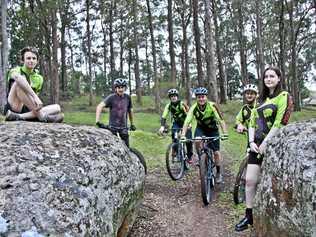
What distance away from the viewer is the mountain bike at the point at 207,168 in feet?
22.3

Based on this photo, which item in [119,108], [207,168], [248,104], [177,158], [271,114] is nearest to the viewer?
[271,114]

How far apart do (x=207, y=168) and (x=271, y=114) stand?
2.55 metres

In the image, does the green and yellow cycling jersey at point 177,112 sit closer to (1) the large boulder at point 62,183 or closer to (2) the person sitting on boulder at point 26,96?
(2) the person sitting on boulder at point 26,96

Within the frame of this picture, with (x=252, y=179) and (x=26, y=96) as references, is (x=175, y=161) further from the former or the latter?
(x=26, y=96)

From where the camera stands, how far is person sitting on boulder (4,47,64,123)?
5445mm

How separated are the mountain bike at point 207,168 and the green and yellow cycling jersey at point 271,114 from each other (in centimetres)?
199

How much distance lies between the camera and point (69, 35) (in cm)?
4159

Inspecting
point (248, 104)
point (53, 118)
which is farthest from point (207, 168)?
point (53, 118)

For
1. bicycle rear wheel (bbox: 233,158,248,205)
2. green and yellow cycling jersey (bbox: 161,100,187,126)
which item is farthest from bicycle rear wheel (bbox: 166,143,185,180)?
bicycle rear wheel (bbox: 233,158,248,205)

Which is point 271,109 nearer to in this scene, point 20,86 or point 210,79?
point 20,86

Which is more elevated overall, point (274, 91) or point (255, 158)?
point (274, 91)

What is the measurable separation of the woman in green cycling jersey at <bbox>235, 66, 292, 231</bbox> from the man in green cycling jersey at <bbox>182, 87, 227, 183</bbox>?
7.91 feet

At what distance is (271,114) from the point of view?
4.91 meters

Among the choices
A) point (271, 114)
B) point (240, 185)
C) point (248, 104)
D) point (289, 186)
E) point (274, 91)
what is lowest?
point (240, 185)
